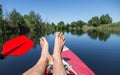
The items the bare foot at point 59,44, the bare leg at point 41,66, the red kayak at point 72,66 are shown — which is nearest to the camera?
the bare leg at point 41,66

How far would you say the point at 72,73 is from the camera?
2.40 meters

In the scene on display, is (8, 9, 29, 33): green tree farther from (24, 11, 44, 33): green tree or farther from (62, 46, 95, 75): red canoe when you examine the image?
(62, 46, 95, 75): red canoe

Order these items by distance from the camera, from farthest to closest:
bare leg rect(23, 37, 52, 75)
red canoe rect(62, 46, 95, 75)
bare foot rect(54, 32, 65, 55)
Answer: red canoe rect(62, 46, 95, 75) → bare foot rect(54, 32, 65, 55) → bare leg rect(23, 37, 52, 75)

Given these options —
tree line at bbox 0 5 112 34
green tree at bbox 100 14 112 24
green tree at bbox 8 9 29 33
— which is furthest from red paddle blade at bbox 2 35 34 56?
green tree at bbox 100 14 112 24

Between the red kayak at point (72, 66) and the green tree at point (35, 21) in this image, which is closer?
the red kayak at point (72, 66)

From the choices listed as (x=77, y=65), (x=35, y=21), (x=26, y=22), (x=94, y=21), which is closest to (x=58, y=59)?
(x=77, y=65)

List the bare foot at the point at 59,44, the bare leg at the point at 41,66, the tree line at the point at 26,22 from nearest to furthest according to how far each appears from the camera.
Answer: the bare leg at the point at 41,66
the bare foot at the point at 59,44
the tree line at the point at 26,22

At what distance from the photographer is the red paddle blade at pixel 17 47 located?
2.72 meters

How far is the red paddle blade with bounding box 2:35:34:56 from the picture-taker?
272 cm

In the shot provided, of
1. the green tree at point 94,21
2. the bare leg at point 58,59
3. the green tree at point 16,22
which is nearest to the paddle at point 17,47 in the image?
the bare leg at point 58,59

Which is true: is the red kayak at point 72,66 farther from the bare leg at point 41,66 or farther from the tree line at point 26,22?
the tree line at point 26,22

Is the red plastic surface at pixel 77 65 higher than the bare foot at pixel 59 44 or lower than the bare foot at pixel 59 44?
lower

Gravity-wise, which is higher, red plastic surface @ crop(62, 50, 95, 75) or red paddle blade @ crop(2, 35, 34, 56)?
red paddle blade @ crop(2, 35, 34, 56)

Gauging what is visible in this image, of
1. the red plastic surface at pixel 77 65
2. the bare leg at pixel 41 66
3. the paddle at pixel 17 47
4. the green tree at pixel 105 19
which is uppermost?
the green tree at pixel 105 19
